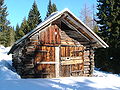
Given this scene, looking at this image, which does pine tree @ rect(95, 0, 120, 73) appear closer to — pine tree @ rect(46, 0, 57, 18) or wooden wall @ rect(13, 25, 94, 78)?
wooden wall @ rect(13, 25, 94, 78)

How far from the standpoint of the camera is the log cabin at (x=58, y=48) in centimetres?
1318

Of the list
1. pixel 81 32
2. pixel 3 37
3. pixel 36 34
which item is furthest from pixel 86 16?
pixel 36 34

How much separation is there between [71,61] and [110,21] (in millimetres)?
13139

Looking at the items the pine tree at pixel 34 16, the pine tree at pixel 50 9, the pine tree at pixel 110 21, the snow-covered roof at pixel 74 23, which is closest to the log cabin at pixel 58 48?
the snow-covered roof at pixel 74 23

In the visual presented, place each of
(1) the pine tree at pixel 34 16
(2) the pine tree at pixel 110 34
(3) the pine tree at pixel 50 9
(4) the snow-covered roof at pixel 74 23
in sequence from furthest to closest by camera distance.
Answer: (3) the pine tree at pixel 50 9
(1) the pine tree at pixel 34 16
(2) the pine tree at pixel 110 34
(4) the snow-covered roof at pixel 74 23

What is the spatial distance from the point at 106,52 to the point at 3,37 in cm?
2741

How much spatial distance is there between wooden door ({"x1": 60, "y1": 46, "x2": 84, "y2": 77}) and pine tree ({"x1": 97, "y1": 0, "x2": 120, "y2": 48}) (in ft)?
34.6

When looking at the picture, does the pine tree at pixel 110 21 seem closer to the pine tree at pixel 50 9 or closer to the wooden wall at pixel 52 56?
the wooden wall at pixel 52 56

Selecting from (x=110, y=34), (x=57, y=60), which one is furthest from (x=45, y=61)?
(x=110, y=34)

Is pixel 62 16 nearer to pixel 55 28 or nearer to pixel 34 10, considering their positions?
pixel 55 28

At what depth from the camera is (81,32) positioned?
14.8 m

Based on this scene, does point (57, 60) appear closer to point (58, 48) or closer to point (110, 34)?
point (58, 48)

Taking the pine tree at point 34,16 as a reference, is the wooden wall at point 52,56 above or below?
below

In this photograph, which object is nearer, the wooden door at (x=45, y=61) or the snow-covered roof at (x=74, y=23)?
the snow-covered roof at (x=74, y=23)
